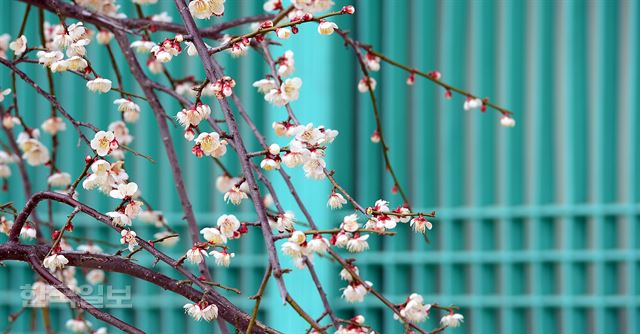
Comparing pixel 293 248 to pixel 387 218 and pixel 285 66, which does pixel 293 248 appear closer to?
pixel 387 218

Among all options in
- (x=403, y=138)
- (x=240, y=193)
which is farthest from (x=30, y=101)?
(x=240, y=193)

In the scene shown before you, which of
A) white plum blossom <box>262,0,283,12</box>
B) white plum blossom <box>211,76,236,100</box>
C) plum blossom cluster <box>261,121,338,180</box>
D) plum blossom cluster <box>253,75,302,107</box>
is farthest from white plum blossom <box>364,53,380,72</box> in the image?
white plum blossom <box>211,76,236,100</box>

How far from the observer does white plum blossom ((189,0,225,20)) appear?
986 mm

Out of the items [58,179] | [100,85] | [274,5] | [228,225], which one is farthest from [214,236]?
[58,179]

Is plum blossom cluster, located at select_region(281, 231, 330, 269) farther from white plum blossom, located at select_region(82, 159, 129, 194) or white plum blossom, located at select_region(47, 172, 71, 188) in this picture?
white plum blossom, located at select_region(47, 172, 71, 188)

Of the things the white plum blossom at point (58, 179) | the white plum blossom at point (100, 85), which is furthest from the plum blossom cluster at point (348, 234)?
the white plum blossom at point (58, 179)

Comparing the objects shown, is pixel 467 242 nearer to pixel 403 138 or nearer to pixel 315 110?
pixel 403 138

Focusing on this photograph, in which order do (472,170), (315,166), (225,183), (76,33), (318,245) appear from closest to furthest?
(318,245)
(315,166)
(76,33)
(225,183)
(472,170)

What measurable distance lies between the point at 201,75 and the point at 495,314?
115 cm

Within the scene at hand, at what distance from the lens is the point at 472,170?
9.13 ft

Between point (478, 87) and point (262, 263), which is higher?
point (478, 87)

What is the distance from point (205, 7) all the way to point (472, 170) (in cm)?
189

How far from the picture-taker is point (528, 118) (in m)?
2.74

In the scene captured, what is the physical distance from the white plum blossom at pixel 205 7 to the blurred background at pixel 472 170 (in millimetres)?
1633
